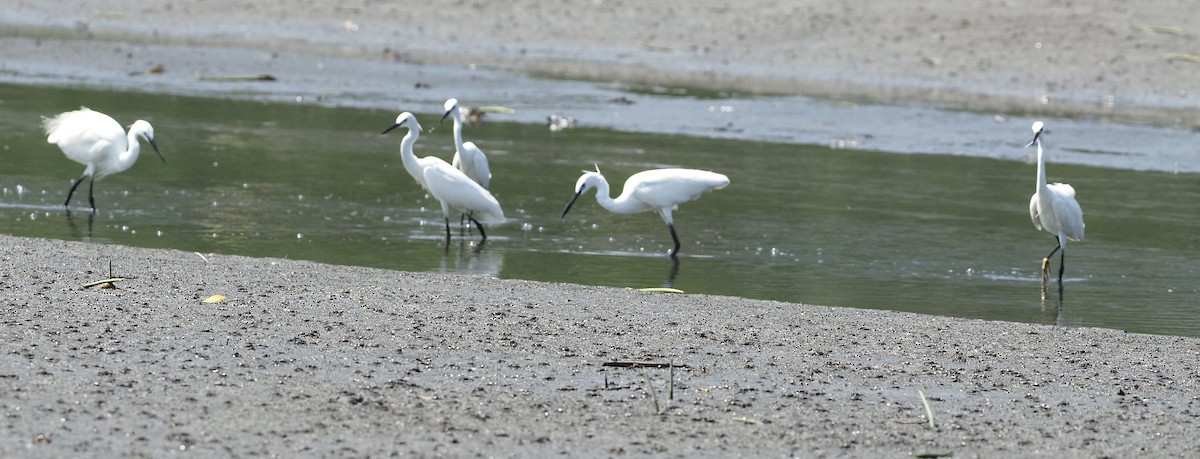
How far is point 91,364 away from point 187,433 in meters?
1.05

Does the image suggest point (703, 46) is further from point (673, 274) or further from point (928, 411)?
point (928, 411)

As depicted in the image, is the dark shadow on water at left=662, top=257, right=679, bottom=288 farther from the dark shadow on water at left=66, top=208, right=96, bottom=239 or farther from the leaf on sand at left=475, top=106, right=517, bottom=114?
the leaf on sand at left=475, top=106, right=517, bottom=114

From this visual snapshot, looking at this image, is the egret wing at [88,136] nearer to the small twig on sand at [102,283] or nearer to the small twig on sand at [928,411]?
the small twig on sand at [102,283]

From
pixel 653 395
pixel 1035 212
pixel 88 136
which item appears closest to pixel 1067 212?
pixel 1035 212

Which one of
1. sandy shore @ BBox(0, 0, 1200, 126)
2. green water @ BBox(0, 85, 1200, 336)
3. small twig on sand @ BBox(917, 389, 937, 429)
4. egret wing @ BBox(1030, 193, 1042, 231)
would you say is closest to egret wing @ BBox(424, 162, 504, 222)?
green water @ BBox(0, 85, 1200, 336)

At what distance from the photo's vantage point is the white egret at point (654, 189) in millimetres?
11672

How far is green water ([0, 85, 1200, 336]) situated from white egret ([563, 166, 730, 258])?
28 centimetres

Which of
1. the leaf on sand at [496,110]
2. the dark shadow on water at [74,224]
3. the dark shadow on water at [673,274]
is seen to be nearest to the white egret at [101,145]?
the dark shadow on water at [74,224]

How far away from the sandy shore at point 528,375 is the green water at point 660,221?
5.24 feet

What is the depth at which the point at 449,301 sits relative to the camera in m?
8.14

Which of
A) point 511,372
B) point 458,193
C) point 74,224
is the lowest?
point 74,224

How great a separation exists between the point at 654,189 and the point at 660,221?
1.67 metres

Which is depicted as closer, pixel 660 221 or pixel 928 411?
pixel 928 411

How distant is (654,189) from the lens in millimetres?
11680
